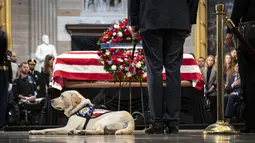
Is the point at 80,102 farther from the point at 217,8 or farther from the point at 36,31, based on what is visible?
the point at 36,31

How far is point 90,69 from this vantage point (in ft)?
37.0

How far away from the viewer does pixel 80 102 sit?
7.80 m

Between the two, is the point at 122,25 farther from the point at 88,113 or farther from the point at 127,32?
the point at 88,113

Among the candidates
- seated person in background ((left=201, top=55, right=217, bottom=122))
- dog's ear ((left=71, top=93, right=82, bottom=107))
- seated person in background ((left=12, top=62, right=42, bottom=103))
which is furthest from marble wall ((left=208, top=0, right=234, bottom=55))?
dog's ear ((left=71, top=93, right=82, bottom=107))

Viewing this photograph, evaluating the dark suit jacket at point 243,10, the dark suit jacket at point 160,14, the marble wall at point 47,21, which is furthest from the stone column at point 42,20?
the dark suit jacket at point 160,14

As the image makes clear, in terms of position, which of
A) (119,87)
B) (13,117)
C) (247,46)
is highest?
(247,46)

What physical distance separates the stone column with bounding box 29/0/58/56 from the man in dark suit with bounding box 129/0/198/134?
16385 mm

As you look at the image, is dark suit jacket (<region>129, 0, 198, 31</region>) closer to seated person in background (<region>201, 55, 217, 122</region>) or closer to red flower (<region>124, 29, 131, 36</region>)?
red flower (<region>124, 29, 131, 36</region>)

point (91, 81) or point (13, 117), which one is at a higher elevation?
point (91, 81)

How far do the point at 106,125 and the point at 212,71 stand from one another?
7884 millimetres

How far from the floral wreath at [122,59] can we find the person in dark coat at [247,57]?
3002mm

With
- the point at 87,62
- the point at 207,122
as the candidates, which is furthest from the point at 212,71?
the point at 87,62

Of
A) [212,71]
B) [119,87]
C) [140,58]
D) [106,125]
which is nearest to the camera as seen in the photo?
[106,125]

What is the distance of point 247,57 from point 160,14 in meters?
1.04
